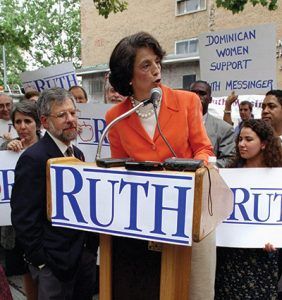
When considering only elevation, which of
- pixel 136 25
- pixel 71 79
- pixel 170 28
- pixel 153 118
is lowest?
pixel 153 118

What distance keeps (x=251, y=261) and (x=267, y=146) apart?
0.75 m

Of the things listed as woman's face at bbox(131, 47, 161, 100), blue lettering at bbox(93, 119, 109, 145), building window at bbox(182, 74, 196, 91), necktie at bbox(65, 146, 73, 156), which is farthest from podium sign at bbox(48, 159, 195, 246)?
building window at bbox(182, 74, 196, 91)

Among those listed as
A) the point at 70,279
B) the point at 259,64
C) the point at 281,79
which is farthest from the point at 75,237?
the point at 281,79

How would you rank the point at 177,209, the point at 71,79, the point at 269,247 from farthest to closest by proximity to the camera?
the point at 71,79 < the point at 269,247 < the point at 177,209

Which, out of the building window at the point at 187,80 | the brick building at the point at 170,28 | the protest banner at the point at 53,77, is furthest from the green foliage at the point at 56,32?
the protest banner at the point at 53,77

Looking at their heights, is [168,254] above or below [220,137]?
below

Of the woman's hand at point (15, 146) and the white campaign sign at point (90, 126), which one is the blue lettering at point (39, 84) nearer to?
the white campaign sign at point (90, 126)

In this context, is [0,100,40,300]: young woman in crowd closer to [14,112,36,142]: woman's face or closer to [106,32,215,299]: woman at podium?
[14,112,36,142]: woman's face

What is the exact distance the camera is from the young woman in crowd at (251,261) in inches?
107

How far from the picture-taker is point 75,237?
2.14 metres

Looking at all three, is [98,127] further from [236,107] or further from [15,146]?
[236,107]

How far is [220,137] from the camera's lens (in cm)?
366

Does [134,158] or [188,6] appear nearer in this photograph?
[134,158]

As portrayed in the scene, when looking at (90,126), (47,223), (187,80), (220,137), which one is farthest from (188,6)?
(47,223)
